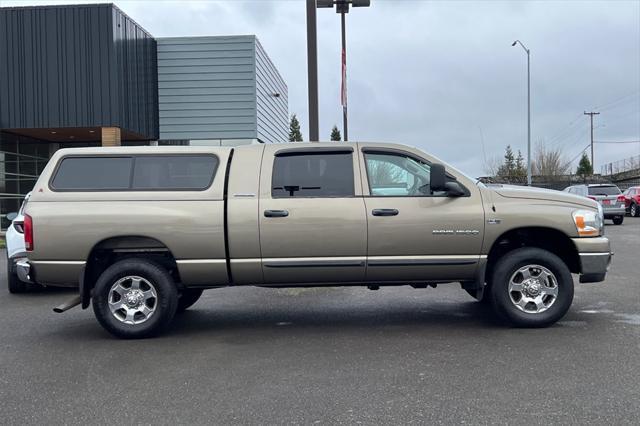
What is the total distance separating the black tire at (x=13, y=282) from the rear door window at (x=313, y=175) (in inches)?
193

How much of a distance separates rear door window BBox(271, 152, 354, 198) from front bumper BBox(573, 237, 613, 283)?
2.42m

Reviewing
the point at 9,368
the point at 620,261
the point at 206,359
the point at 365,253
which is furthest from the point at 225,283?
the point at 620,261

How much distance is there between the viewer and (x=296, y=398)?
169 inches

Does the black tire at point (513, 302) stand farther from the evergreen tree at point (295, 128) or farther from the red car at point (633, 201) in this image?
the evergreen tree at point (295, 128)

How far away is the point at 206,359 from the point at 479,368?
2347mm

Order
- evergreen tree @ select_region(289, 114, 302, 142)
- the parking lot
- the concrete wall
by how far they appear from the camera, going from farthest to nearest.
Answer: evergreen tree @ select_region(289, 114, 302, 142), the concrete wall, the parking lot

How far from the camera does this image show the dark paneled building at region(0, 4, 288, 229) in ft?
66.9

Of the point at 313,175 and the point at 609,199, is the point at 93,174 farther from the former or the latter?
the point at 609,199

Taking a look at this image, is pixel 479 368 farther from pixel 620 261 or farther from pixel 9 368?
pixel 620 261

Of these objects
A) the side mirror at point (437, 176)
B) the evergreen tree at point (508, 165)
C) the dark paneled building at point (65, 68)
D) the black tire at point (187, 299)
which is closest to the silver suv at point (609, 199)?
the dark paneled building at point (65, 68)

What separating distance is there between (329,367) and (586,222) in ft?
10.3

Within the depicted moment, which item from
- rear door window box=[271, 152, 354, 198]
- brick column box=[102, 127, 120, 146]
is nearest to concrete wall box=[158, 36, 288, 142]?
brick column box=[102, 127, 120, 146]

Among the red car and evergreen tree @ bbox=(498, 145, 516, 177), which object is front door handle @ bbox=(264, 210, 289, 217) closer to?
the red car

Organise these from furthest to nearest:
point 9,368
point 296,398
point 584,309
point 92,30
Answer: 1. point 92,30
2. point 584,309
3. point 9,368
4. point 296,398
